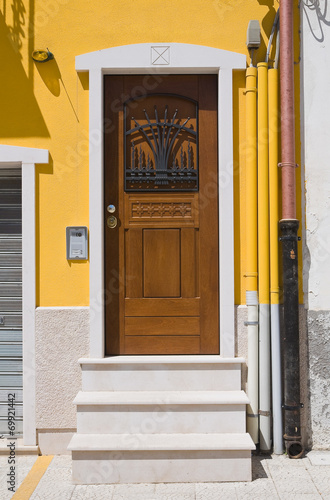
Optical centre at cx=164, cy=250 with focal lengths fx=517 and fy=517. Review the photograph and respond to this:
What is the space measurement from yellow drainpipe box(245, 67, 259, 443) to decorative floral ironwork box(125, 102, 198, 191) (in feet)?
1.46

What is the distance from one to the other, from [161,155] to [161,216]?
19.5 inches

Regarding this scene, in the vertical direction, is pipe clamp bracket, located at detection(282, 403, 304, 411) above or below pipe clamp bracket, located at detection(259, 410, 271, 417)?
above

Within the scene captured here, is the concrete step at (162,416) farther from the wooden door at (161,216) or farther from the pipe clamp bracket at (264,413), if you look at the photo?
the wooden door at (161,216)

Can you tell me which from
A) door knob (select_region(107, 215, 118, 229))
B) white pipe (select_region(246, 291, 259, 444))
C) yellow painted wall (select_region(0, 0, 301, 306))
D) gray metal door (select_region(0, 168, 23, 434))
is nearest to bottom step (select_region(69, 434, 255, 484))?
white pipe (select_region(246, 291, 259, 444))

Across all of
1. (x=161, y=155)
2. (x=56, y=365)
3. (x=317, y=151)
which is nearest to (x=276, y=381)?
(x=56, y=365)

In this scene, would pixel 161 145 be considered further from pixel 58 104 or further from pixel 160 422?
pixel 160 422

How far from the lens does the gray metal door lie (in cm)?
429

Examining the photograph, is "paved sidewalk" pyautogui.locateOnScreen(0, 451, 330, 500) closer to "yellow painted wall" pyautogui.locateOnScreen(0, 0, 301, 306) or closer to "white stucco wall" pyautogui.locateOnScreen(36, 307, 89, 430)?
"white stucco wall" pyautogui.locateOnScreen(36, 307, 89, 430)

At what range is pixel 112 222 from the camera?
4.21 metres

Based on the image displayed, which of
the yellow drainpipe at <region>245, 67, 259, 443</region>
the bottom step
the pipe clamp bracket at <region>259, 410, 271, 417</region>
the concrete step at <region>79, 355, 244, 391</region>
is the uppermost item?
the yellow drainpipe at <region>245, 67, 259, 443</region>

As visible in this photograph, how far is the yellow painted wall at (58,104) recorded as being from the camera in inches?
163

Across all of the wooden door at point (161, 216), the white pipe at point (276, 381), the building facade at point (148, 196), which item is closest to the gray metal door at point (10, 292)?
the building facade at point (148, 196)

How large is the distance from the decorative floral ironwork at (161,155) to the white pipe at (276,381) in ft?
4.06

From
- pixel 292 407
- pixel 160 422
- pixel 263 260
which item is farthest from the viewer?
pixel 263 260
